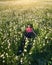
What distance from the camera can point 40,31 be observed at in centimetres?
1134

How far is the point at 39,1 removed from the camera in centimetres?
1805

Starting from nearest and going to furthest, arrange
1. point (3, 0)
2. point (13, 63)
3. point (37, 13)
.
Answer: point (13, 63)
point (37, 13)
point (3, 0)

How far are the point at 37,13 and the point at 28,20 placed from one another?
7.77 ft

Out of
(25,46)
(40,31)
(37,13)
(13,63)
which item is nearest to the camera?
(13,63)

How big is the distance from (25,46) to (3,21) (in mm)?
3976

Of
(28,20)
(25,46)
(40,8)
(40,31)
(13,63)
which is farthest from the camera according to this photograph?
(40,8)

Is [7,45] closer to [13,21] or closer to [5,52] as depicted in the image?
[5,52]

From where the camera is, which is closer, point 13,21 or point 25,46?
point 25,46

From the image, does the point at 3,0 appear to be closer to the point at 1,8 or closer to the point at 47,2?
the point at 1,8

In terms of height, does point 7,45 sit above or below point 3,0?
above

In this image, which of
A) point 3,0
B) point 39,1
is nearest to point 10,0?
point 3,0

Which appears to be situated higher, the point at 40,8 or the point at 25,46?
the point at 25,46

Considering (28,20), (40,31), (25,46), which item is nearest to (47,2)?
(28,20)

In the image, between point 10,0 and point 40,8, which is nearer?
point 40,8
